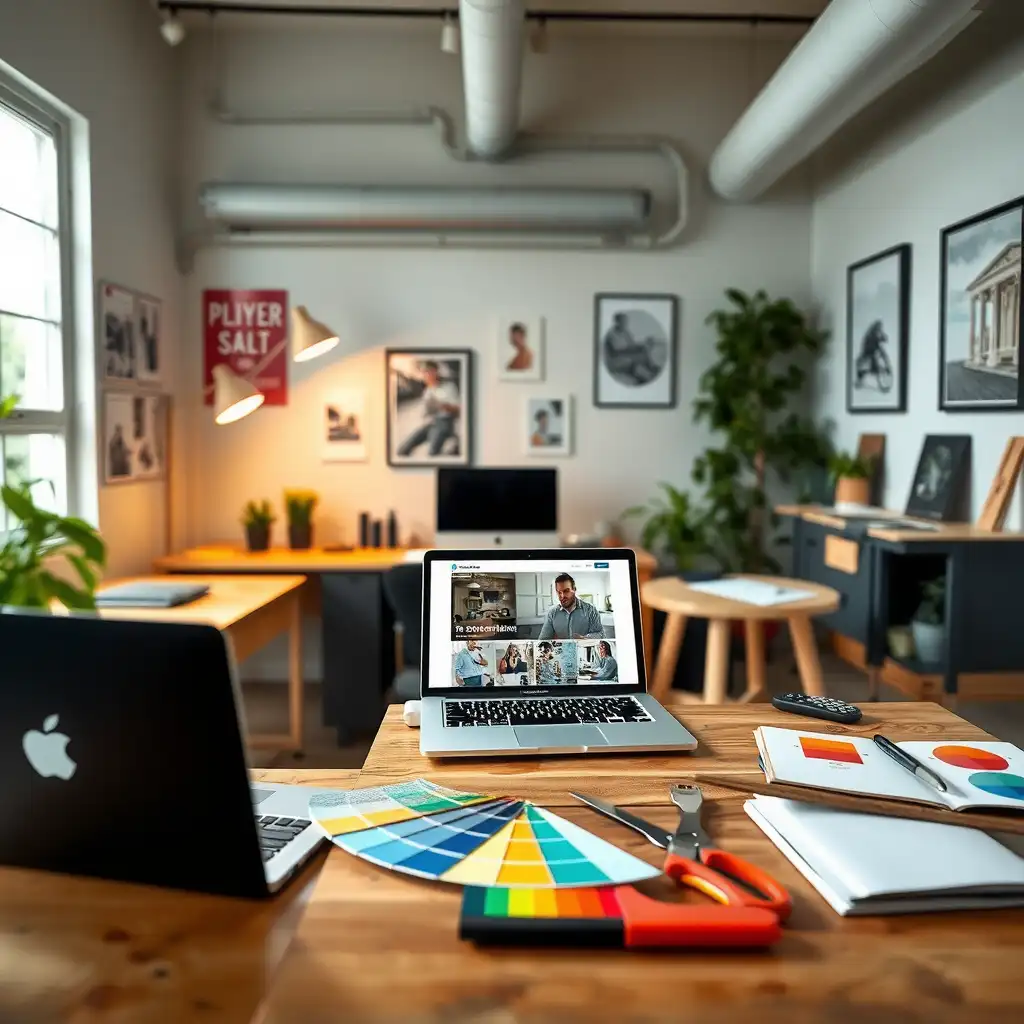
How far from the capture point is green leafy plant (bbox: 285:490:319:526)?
4574 mm

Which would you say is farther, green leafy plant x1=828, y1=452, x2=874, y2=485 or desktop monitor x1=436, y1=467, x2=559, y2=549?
desktop monitor x1=436, y1=467, x2=559, y2=549

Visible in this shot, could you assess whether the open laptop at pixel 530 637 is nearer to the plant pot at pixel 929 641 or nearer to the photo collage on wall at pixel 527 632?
the photo collage on wall at pixel 527 632

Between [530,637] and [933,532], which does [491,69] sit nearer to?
[933,532]

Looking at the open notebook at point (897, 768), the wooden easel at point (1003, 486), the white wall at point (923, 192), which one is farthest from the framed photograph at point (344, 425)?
the open notebook at point (897, 768)

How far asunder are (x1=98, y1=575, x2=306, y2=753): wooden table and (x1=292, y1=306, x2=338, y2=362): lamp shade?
991 mm

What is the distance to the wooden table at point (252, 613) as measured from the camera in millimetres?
2979

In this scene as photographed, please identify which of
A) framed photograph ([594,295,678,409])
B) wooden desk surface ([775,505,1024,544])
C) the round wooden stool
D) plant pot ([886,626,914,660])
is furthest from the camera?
framed photograph ([594,295,678,409])

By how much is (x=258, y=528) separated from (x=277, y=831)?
352 cm

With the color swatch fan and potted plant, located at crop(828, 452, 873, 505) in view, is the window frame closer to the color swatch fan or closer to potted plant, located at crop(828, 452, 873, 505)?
the color swatch fan

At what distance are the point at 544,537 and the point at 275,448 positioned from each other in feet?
4.87

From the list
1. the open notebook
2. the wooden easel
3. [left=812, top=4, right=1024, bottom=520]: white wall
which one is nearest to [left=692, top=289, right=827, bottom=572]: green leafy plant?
[left=812, top=4, right=1024, bottom=520]: white wall

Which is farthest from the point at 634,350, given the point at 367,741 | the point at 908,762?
the point at 908,762

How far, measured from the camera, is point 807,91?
337 cm

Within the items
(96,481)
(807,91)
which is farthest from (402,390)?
(807,91)
